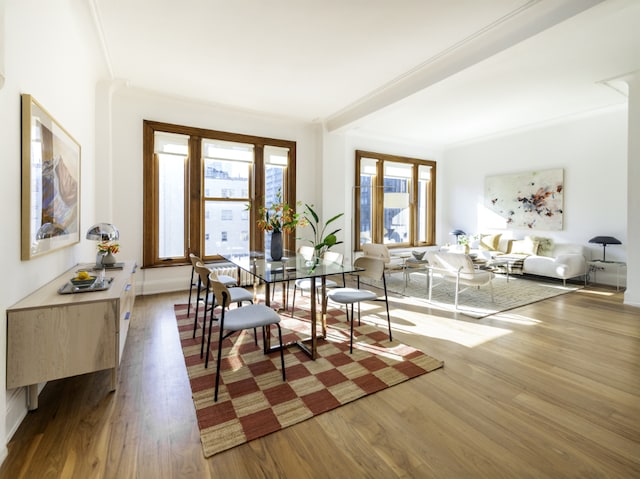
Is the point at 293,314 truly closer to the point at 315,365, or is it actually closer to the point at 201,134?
the point at 315,365

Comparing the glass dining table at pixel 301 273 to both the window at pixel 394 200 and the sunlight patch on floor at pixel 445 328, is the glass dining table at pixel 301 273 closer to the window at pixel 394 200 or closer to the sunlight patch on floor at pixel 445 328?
the sunlight patch on floor at pixel 445 328

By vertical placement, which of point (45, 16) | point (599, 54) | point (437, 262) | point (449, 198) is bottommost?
point (437, 262)

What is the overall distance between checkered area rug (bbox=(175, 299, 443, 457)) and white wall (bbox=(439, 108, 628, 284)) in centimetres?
501

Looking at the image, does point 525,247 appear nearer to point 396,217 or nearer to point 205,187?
point 396,217

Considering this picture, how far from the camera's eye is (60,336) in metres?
1.82

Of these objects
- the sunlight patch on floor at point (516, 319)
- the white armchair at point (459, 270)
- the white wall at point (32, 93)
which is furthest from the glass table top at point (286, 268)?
the sunlight patch on floor at point (516, 319)

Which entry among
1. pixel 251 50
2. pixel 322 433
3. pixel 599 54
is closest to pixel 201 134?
pixel 251 50

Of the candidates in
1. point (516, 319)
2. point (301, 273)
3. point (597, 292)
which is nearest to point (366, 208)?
point (516, 319)

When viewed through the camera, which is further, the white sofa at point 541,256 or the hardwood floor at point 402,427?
the white sofa at point 541,256

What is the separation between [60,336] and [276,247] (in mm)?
1973

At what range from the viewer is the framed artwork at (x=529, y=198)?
20.0 feet

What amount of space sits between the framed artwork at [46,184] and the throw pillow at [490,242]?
7.06 metres

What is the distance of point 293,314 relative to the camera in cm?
377

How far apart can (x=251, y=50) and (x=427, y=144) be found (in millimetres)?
5558
